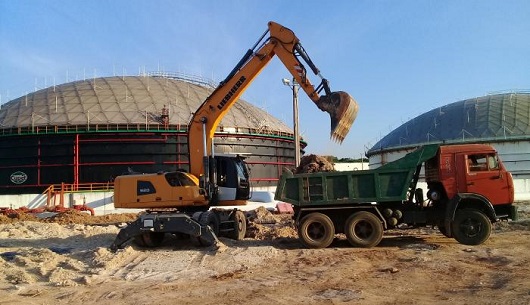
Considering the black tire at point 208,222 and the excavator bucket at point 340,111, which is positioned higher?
the excavator bucket at point 340,111

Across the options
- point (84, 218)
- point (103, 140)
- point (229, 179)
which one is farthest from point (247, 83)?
point (103, 140)

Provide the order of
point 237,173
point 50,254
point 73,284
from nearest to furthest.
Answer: point 73,284 < point 50,254 < point 237,173

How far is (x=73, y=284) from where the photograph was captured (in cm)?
876

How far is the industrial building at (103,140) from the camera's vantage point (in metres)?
30.6

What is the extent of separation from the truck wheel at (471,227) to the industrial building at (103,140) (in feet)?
62.8

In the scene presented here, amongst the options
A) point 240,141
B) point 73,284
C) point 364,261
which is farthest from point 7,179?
point 364,261

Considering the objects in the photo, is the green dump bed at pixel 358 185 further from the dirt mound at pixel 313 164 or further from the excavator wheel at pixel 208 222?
the dirt mound at pixel 313 164

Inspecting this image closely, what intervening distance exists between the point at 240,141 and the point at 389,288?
26.4 metres

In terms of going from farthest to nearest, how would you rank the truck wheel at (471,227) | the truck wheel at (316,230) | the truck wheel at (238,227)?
the truck wheel at (238,227)
the truck wheel at (316,230)
the truck wheel at (471,227)

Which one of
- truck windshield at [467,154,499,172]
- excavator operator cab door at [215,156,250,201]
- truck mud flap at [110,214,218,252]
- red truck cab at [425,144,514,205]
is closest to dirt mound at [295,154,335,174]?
excavator operator cab door at [215,156,250,201]

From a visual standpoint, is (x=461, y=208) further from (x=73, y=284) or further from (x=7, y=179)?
(x=7, y=179)

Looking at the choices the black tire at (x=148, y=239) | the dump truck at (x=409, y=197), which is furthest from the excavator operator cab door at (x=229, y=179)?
the black tire at (x=148, y=239)

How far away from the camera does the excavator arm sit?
44.8ft

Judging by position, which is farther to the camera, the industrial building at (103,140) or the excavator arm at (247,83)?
the industrial building at (103,140)
